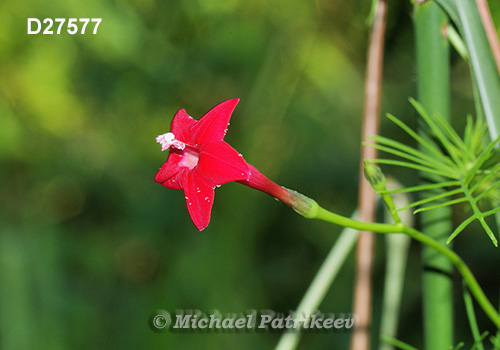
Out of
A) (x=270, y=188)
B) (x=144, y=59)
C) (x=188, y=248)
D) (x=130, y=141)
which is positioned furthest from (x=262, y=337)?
(x=270, y=188)

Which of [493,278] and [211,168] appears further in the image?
[493,278]

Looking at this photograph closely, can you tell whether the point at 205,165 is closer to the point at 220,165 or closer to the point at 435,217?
the point at 220,165

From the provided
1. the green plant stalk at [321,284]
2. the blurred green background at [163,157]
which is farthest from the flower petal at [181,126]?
the blurred green background at [163,157]

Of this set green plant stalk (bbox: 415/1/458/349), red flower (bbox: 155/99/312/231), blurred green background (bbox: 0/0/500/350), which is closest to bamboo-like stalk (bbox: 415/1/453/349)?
green plant stalk (bbox: 415/1/458/349)

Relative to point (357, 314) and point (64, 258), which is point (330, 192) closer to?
point (64, 258)

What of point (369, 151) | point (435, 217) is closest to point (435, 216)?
point (435, 217)

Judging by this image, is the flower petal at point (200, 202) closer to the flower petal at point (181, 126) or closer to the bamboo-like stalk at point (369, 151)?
the flower petal at point (181, 126)
